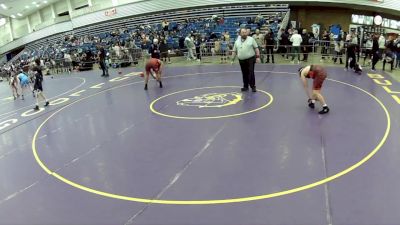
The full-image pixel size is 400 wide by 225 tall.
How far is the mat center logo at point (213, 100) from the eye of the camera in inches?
428

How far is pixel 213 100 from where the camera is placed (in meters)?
11.4

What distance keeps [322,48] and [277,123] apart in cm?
1101

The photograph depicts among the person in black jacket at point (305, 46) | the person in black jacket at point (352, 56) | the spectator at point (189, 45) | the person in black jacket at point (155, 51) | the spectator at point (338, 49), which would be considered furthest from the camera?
→ the spectator at point (189, 45)

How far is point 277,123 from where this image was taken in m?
8.78

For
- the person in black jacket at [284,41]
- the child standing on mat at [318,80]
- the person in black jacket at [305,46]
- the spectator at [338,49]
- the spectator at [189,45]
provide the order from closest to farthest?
the child standing on mat at [318,80]
the spectator at [338,49]
the person in black jacket at [305,46]
the person in black jacket at [284,41]
the spectator at [189,45]

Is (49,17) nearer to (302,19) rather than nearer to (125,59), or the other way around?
(125,59)

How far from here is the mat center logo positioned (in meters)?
10.9

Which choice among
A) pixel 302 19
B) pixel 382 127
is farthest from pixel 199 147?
pixel 302 19

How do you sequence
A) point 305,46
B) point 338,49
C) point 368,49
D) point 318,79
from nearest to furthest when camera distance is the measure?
1. point 318,79
2. point 368,49
3. point 338,49
4. point 305,46

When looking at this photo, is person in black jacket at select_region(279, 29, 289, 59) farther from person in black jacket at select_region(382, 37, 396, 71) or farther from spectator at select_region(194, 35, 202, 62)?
person in black jacket at select_region(382, 37, 396, 71)

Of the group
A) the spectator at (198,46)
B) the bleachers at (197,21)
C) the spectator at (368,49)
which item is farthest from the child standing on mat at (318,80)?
the bleachers at (197,21)

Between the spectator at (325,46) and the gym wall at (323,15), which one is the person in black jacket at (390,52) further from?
the gym wall at (323,15)

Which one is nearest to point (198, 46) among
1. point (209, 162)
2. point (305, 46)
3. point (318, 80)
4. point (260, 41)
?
point (260, 41)

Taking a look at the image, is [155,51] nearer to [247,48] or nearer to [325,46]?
[247,48]
